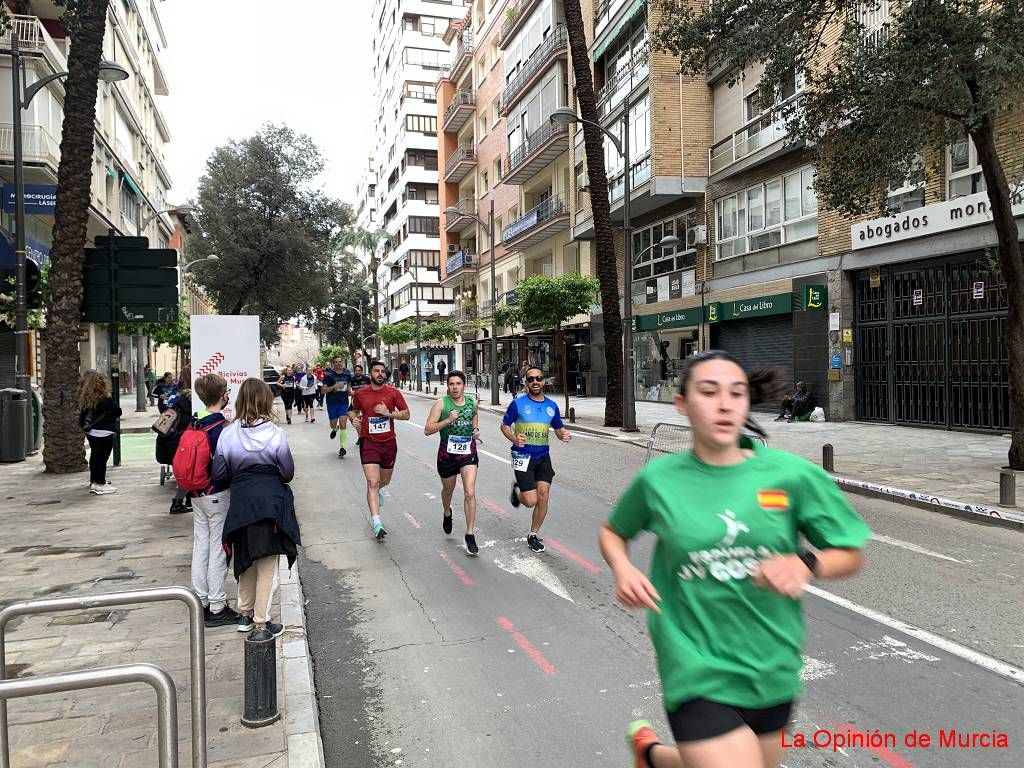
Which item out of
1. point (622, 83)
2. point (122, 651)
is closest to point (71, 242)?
point (122, 651)

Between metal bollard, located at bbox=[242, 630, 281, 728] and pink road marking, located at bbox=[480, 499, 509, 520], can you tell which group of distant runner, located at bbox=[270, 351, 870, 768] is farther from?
pink road marking, located at bbox=[480, 499, 509, 520]

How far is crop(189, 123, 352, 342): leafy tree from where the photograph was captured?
35438mm

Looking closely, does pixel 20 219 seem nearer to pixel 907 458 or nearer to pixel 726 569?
pixel 726 569

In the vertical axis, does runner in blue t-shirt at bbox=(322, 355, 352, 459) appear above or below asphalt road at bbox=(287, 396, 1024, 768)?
above

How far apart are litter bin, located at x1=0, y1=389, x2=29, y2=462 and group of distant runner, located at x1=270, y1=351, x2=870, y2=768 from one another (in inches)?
574

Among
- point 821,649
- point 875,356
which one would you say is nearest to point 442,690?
point 821,649

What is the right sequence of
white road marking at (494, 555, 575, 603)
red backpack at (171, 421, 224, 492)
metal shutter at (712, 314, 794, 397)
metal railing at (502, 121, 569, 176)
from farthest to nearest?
metal railing at (502, 121, 569, 176)
metal shutter at (712, 314, 794, 397)
white road marking at (494, 555, 575, 603)
red backpack at (171, 421, 224, 492)

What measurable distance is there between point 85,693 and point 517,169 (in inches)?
1411

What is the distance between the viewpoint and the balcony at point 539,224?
34.0m

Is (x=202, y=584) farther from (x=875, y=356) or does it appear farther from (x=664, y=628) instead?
(x=875, y=356)

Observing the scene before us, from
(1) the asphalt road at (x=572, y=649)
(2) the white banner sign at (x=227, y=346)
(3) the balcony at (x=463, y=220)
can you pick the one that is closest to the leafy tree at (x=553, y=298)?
(2) the white banner sign at (x=227, y=346)

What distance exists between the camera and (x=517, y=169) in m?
37.5

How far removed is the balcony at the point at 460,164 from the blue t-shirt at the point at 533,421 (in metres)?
44.0

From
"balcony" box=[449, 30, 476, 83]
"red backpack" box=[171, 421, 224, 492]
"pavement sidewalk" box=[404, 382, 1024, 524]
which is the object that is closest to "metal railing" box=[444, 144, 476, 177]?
"balcony" box=[449, 30, 476, 83]
